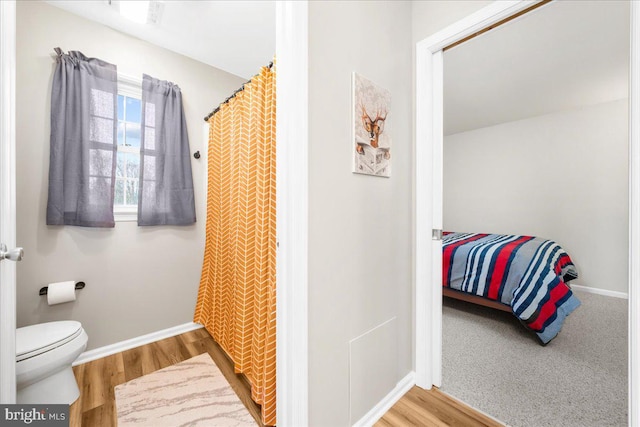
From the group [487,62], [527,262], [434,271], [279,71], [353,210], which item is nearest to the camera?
[279,71]

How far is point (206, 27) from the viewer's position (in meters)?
1.90

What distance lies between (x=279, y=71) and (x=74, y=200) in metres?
1.74

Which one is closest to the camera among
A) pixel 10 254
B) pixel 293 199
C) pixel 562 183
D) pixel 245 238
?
pixel 10 254

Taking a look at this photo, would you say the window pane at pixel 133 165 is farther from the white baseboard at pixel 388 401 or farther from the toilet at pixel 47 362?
the white baseboard at pixel 388 401

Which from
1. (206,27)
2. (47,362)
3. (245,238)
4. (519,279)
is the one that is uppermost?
(206,27)

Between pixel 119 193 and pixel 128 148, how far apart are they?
373 mm

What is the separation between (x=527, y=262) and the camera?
2229mm

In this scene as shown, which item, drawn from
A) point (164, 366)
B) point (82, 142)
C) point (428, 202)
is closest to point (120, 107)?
point (82, 142)

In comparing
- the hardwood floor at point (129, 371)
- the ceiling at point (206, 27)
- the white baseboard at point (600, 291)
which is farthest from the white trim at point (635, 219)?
the white baseboard at point (600, 291)

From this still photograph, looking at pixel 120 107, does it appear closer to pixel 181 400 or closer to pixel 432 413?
pixel 181 400

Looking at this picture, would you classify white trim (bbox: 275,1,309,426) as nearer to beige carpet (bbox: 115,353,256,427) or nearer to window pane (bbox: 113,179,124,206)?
beige carpet (bbox: 115,353,256,427)

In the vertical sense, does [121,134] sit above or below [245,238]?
above

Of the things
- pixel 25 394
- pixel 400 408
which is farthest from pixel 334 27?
pixel 25 394

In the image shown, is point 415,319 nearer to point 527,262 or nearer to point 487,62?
point 527,262
